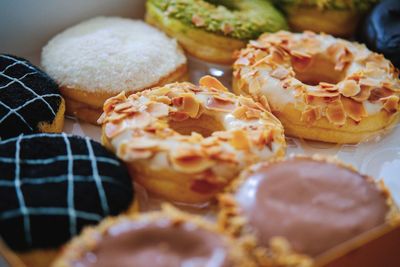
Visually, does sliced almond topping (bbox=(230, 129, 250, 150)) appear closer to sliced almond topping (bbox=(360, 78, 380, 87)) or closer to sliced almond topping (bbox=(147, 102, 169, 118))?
sliced almond topping (bbox=(147, 102, 169, 118))

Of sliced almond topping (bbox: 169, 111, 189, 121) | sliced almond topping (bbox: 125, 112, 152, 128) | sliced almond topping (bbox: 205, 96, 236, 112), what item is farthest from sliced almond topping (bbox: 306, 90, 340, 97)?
sliced almond topping (bbox: 125, 112, 152, 128)

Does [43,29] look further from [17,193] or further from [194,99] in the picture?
[17,193]

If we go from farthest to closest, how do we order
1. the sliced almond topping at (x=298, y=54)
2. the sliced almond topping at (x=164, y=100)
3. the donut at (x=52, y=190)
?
the sliced almond topping at (x=298, y=54)
the sliced almond topping at (x=164, y=100)
the donut at (x=52, y=190)

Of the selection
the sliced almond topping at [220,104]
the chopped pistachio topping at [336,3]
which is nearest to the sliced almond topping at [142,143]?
the sliced almond topping at [220,104]

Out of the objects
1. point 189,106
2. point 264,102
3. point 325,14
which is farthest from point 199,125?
point 325,14

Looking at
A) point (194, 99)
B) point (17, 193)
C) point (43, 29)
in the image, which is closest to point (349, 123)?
point (194, 99)

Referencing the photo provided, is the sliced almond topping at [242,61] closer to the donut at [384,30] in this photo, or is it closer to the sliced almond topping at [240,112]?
the sliced almond topping at [240,112]

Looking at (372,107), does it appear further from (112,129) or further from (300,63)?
(112,129)
